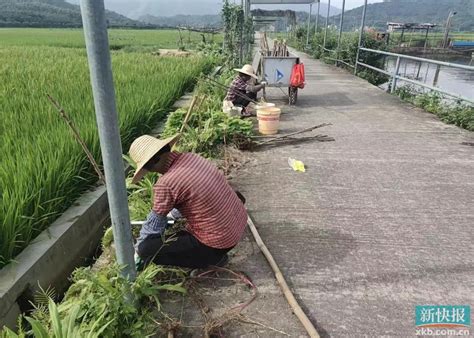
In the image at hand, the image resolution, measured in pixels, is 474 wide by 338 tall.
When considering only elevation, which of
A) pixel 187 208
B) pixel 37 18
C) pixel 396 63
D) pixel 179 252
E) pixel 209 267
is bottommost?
pixel 209 267

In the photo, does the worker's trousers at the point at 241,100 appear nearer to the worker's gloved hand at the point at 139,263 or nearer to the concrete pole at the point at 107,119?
the worker's gloved hand at the point at 139,263

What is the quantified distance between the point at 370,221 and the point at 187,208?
171 cm

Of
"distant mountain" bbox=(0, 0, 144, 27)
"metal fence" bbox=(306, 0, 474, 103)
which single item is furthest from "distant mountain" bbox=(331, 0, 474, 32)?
"metal fence" bbox=(306, 0, 474, 103)

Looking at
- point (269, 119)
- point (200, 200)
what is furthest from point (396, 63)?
point (200, 200)

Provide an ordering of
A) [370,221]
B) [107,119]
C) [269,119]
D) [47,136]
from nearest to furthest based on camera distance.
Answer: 1. [107,119]
2. [370,221]
3. [47,136]
4. [269,119]

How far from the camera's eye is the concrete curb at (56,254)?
2.09 meters

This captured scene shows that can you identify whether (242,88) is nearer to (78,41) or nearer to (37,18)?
(78,41)

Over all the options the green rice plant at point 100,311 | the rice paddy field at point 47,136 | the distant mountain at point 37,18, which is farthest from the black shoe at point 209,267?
the distant mountain at point 37,18

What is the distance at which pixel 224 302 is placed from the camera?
219 centimetres

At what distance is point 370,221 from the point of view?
121 inches

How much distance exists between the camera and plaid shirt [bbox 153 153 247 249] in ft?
6.75

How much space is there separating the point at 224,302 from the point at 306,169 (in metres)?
2.29

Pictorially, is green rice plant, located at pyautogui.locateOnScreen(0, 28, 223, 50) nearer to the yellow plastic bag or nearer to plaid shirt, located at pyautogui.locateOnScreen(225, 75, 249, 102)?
plaid shirt, located at pyautogui.locateOnScreen(225, 75, 249, 102)

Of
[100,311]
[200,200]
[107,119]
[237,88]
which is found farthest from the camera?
[237,88]
